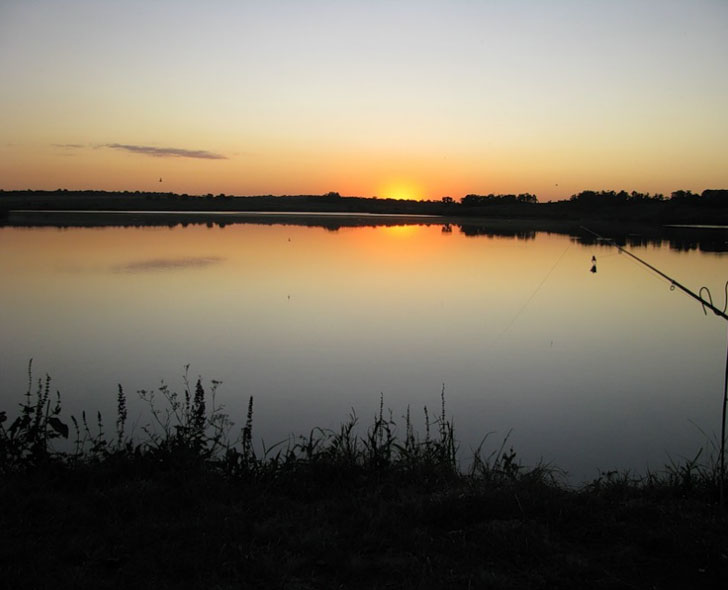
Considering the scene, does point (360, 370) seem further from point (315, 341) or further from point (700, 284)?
point (700, 284)

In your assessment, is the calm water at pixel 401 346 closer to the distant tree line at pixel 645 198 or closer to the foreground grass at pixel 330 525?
the foreground grass at pixel 330 525

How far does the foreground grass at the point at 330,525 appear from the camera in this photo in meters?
3.54

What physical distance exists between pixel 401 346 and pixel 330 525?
680 centimetres

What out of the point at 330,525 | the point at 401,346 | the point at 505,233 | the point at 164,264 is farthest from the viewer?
the point at 505,233

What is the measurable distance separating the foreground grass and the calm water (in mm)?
1627

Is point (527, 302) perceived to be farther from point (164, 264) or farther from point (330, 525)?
point (164, 264)

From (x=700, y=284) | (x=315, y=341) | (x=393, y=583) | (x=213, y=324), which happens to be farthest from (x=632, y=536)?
(x=700, y=284)

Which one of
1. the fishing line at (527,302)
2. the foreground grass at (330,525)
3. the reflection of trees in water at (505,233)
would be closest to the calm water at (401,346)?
the fishing line at (527,302)

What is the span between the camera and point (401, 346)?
1088 centimetres

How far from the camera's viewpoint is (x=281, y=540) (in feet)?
12.9

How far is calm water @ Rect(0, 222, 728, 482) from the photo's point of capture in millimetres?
7371

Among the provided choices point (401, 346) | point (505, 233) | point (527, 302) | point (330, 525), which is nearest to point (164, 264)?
point (527, 302)

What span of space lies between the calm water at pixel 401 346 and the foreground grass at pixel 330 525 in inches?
64.1

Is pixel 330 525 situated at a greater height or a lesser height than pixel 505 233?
lesser
